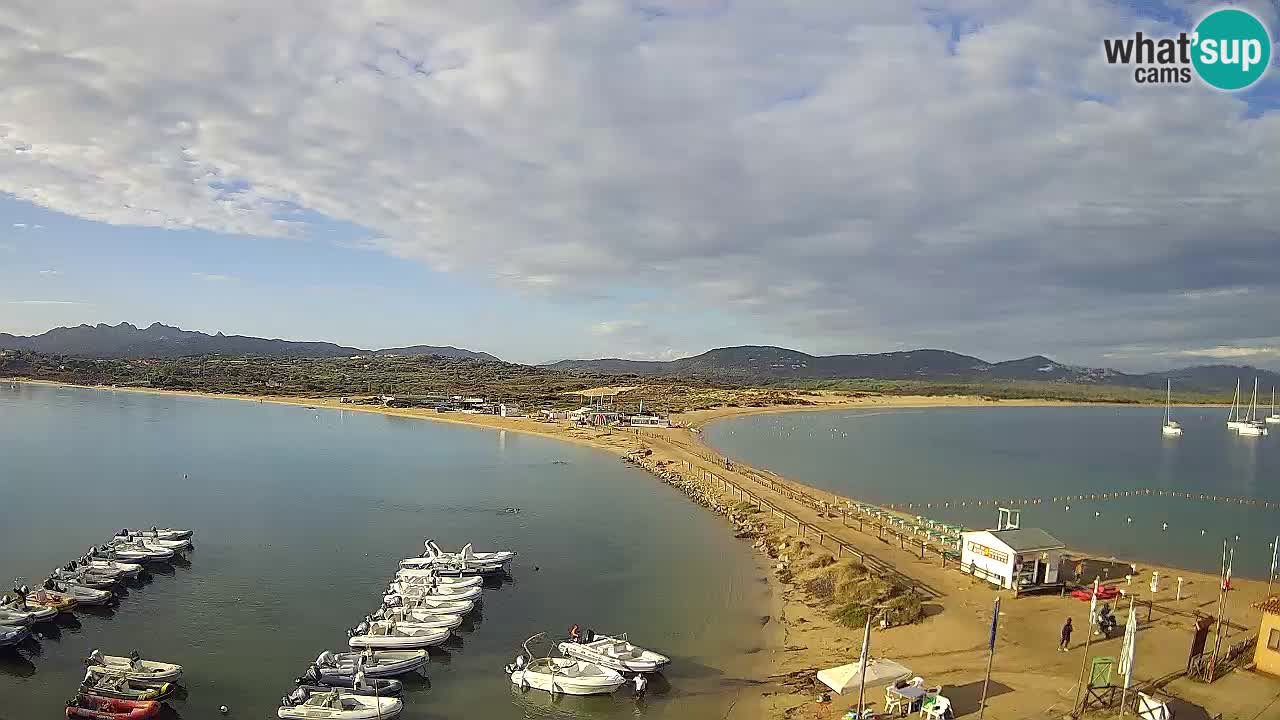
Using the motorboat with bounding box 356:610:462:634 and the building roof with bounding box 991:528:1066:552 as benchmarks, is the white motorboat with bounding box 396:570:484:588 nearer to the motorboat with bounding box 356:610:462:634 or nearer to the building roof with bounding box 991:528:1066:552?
the motorboat with bounding box 356:610:462:634

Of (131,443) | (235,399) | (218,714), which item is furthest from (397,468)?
(235,399)

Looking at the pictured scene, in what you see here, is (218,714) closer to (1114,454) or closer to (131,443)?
(131,443)

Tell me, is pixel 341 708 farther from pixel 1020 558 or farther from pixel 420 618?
pixel 1020 558

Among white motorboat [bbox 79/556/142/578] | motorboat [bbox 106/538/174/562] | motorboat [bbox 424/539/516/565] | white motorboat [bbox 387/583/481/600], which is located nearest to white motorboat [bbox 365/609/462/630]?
white motorboat [bbox 387/583/481/600]

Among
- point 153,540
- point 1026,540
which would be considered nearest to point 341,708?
point 153,540

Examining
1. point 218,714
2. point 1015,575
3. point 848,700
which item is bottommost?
point 218,714

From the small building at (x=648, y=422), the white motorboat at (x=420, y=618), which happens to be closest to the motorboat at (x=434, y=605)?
the white motorboat at (x=420, y=618)

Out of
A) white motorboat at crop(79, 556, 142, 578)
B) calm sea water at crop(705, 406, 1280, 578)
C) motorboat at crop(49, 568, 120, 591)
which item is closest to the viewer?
motorboat at crop(49, 568, 120, 591)
